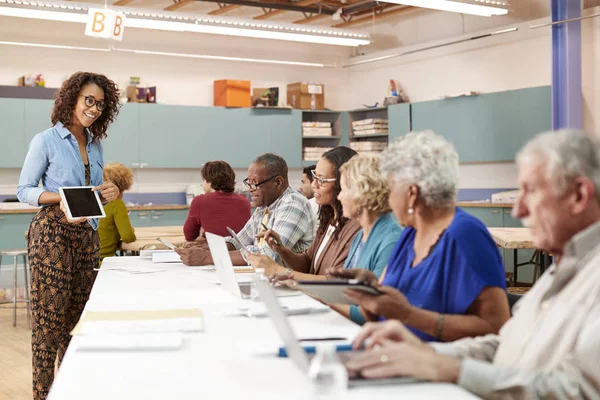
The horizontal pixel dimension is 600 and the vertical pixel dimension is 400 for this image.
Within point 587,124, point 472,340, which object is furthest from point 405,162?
point 587,124

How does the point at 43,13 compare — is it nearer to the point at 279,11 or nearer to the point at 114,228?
the point at 114,228

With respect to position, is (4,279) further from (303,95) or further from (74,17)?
(303,95)

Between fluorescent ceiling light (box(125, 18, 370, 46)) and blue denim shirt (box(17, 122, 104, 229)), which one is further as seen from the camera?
fluorescent ceiling light (box(125, 18, 370, 46))

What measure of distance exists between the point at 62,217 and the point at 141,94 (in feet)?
21.2

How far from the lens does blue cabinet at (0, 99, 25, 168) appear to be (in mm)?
8750

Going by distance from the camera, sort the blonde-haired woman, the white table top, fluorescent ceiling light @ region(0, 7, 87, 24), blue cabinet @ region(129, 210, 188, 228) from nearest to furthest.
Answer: the white table top → the blonde-haired woman → fluorescent ceiling light @ region(0, 7, 87, 24) → blue cabinet @ region(129, 210, 188, 228)

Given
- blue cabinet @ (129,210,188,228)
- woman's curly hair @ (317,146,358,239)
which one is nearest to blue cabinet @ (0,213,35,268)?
blue cabinet @ (129,210,188,228)

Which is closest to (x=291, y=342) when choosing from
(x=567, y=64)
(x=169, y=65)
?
(x=567, y=64)

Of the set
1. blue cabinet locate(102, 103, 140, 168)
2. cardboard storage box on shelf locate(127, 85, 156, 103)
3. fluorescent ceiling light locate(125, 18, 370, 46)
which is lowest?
blue cabinet locate(102, 103, 140, 168)

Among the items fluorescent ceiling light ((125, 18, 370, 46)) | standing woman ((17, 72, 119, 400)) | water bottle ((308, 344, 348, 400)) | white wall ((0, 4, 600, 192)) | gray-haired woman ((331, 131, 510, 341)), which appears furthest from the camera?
white wall ((0, 4, 600, 192))

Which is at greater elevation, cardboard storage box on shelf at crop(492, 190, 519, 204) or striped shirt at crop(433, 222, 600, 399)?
cardboard storage box on shelf at crop(492, 190, 519, 204)

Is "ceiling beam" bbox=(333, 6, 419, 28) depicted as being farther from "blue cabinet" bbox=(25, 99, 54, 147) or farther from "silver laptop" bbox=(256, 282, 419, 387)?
"silver laptop" bbox=(256, 282, 419, 387)

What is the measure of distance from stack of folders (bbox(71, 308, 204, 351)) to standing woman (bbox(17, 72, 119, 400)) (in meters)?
1.28

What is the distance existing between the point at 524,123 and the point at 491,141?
20.5 inches
